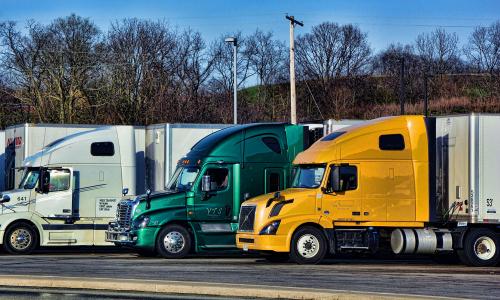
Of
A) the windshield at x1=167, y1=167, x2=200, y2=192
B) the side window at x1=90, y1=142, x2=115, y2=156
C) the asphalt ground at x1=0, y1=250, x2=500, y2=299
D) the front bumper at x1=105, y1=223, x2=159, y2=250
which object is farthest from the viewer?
the side window at x1=90, y1=142, x2=115, y2=156

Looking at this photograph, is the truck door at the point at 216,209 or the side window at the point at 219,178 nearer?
the truck door at the point at 216,209

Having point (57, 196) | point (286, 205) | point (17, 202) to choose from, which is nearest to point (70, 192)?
point (57, 196)

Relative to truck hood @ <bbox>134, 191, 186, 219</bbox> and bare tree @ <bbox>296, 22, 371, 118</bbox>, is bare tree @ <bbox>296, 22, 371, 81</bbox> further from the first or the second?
truck hood @ <bbox>134, 191, 186, 219</bbox>

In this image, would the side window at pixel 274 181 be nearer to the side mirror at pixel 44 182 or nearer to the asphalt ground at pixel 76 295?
the side mirror at pixel 44 182

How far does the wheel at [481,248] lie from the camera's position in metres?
19.0

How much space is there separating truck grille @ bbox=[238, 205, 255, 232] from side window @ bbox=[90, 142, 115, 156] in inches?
211

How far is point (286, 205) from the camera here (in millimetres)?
18562

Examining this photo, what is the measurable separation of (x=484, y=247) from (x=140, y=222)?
28.2 feet

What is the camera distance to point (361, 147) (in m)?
19.0

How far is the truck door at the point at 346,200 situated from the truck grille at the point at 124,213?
5276mm

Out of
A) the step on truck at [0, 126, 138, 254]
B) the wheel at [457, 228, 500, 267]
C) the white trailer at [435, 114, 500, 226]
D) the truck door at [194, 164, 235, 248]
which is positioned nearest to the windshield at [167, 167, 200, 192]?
the truck door at [194, 164, 235, 248]

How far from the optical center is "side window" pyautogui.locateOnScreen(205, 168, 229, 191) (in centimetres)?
2102

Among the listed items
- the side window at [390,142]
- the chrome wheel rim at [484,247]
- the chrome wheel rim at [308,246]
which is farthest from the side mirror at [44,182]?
the chrome wheel rim at [484,247]

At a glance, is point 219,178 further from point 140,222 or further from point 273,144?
point 140,222
